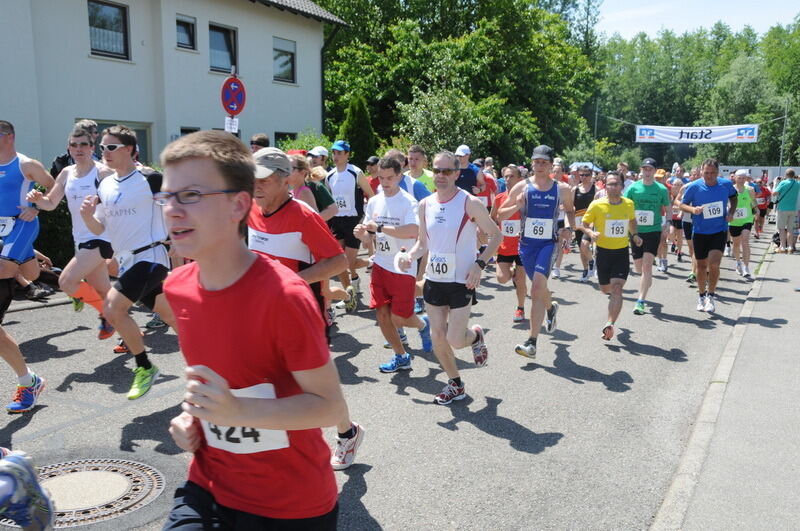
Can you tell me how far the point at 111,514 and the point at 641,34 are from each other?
329 feet

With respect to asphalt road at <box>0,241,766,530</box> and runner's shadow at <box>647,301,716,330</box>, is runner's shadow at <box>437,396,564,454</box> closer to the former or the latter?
asphalt road at <box>0,241,766,530</box>

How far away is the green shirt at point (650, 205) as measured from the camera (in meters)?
9.51

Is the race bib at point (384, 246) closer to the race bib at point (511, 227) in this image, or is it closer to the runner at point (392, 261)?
the runner at point (392, 261)

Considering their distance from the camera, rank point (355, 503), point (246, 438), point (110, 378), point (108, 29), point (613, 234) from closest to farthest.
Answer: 1. point (246, 438)
2. point (355, 503)
3. point (110, 378)
4. point (613, 234)
5. point (108, 29)

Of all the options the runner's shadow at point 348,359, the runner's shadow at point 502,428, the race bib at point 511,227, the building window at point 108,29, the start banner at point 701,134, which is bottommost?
the runner's shadow at point 348,359

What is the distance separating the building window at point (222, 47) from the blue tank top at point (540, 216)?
51.8 ft

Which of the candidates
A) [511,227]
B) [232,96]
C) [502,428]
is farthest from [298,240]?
[232,96]

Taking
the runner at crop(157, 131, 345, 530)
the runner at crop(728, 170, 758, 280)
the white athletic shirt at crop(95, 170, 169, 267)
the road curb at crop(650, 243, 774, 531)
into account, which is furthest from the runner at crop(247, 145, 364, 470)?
the runner at crop(728, 170, 758, 280)

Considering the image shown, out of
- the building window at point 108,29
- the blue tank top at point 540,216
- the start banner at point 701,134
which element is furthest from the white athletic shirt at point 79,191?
the start banner at point 701,134

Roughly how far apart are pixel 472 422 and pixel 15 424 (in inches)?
133

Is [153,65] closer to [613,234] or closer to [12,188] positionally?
[12,188]

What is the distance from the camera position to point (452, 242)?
5.49 metres

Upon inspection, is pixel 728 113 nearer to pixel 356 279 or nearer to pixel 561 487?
pixel 356 279

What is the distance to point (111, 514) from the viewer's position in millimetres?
3646
